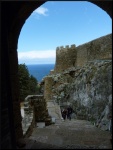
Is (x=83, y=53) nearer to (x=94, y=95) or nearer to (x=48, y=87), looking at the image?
(x=48, y=87)

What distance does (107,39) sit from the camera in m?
32.2

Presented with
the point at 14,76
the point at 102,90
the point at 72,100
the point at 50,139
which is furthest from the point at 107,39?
the point at 14,76

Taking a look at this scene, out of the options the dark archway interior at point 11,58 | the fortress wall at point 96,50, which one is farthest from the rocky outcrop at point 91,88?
the dark archway interior at point 11,58

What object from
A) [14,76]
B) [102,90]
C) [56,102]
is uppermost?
[14,76]

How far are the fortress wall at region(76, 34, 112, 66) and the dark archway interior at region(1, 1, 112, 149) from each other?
74.8ft

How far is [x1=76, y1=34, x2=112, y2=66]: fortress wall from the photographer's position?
31516mm

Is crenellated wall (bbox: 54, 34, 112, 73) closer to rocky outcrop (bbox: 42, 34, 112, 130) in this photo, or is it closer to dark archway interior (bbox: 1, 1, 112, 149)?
rocky outcrop (bbox: 42, 34, 112, 130)

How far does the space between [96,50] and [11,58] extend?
27.9 metres

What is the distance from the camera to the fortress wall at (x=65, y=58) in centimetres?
4519

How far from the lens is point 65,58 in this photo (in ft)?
Result: 152

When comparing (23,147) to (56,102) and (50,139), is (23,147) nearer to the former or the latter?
(50,139)

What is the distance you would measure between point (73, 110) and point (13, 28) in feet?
62.0

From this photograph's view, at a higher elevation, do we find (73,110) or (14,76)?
(14,76)

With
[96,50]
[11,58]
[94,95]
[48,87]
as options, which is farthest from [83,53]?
[11,58]
